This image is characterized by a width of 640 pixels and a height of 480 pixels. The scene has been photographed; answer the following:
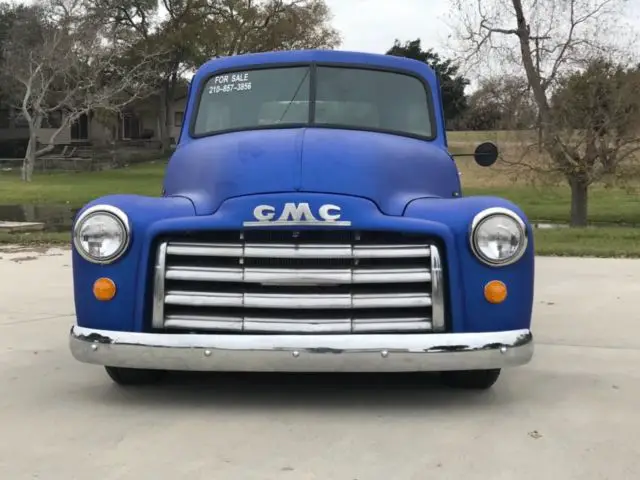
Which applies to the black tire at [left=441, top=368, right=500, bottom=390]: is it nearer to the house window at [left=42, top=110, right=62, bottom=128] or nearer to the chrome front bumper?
the chrome front bumper

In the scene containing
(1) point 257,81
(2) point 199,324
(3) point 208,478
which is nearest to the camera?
(3) point 208,478

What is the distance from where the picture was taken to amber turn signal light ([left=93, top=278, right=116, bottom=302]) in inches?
155

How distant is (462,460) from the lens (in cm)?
344

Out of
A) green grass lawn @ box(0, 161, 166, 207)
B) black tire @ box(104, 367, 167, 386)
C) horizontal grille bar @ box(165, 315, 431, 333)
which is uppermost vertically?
horizontal grille bar @ box(165, 315, 431, 333)

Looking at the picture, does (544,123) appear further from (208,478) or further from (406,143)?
(208,478)

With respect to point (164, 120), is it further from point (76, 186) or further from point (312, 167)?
point (312, 167)

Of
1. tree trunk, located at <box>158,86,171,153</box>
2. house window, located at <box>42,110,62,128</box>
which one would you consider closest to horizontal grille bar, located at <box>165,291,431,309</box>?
house window, located at <box>42,110,62,128</box>

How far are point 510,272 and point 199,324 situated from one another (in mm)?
1557

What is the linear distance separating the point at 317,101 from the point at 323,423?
7.36 ft

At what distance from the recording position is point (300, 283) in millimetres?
3852

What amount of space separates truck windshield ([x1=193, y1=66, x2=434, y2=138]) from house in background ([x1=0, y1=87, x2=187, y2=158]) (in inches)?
1673

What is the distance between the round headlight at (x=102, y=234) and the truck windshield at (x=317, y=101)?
1.48 metres

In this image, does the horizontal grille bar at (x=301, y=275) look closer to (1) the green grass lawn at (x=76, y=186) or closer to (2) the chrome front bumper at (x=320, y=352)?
(2) the chrome front bumper at (x=320, y=352)

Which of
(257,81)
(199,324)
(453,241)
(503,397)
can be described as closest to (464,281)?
(453,241)
